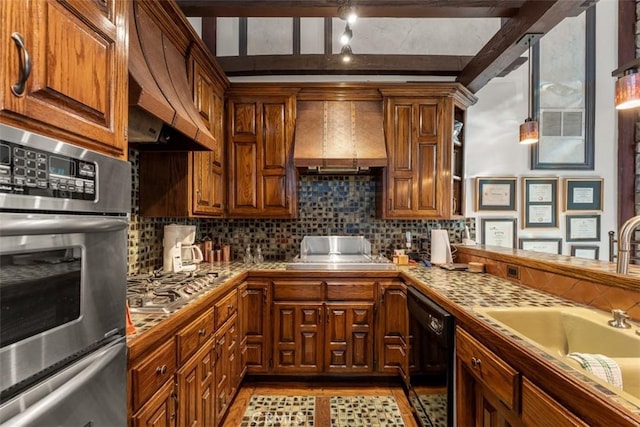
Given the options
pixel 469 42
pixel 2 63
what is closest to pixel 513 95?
pixel 469 42

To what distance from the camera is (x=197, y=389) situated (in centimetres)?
166

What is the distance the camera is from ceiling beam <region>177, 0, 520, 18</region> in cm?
227

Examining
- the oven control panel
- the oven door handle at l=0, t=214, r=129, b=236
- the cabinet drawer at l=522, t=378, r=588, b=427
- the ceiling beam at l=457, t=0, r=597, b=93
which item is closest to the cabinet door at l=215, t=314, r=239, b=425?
the oven door handle at l=0, t=214, r=129, b=236

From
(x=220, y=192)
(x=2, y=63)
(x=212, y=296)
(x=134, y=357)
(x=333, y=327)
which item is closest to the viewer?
(x=2, y=63)

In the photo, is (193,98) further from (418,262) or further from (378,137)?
(418,262)

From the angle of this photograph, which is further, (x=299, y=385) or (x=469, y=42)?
(x=469, y=42)

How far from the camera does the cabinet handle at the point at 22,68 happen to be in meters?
0.68

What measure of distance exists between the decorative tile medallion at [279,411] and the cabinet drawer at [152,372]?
1137mm

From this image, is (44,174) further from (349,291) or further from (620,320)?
(349,291)

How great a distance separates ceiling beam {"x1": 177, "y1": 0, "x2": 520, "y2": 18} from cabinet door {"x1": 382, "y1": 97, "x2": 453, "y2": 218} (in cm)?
78

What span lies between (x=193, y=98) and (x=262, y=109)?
2.80 feet

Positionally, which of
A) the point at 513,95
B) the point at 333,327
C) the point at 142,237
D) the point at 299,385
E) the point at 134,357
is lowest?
the point at 299,385

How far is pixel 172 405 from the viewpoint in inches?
54.9

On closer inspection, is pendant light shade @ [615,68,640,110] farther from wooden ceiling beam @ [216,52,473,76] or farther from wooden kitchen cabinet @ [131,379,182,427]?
wooden kitchen cabinet @ [131,379,182,427]
